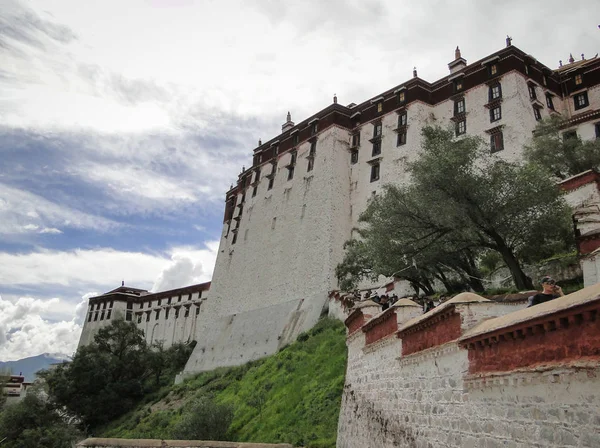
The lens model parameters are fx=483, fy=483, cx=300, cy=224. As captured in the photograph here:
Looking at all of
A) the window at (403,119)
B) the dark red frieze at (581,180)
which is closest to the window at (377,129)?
the window at (403,119)

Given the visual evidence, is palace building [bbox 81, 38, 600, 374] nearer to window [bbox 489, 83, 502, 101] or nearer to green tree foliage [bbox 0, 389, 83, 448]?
window [bbox 489, 83, 502, 101]

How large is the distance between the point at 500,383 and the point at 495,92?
2955cm

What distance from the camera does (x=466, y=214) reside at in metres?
14.6

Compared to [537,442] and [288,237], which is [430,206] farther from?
[288,237]

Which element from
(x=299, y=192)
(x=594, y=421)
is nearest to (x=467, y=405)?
(x=594, y=421)

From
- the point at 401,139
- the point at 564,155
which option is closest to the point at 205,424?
the point at 564,155

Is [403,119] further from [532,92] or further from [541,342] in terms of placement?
[541,342]

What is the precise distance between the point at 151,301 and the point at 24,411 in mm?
32282

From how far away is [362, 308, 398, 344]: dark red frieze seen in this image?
9412mm

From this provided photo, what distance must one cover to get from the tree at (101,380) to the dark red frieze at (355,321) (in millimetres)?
26797

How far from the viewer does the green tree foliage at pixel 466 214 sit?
14.8 metres

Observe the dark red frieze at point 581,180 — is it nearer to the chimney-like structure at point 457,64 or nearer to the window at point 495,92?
the window at point 495,92

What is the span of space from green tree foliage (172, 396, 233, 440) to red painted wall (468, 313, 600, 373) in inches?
542

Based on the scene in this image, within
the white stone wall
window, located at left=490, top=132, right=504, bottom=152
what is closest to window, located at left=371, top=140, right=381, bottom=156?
window, located at left=490, top=132, right=504, bottom=152
